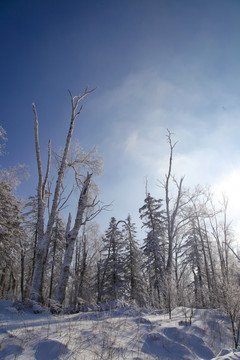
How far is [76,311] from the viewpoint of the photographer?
20.7 ft

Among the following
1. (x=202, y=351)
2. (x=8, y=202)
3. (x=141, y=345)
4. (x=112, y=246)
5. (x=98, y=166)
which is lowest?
(x=202, y=351)

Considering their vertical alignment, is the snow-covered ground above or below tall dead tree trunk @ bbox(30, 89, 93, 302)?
below

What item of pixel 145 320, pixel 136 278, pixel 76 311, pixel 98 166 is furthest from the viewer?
pixel 136 278

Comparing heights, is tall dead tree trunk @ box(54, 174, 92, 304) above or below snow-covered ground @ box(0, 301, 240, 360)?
above

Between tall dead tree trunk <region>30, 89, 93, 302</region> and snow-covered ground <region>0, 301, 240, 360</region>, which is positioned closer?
snow-covered ground <region>0, 301, 240, 360</region>

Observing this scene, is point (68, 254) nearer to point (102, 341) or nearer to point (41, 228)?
point (41, 228)

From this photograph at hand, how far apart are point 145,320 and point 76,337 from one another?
2626mm

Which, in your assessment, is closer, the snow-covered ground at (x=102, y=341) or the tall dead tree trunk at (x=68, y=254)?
the snow-covered ground at (x=102, y=341)

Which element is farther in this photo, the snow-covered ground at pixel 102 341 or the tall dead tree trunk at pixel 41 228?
the tall dead tree trunk at pixel 41 228

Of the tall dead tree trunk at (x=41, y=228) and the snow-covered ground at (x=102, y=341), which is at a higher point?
the tall dead tree trunk at (x=41, y=228)

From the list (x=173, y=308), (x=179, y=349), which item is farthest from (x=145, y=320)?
(x=173, y=308)

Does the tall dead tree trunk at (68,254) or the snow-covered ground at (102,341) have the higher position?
the tall dead tree trunk at (68,254)

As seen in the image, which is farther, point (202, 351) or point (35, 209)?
point (35, 209)

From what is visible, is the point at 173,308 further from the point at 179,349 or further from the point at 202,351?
the point at 179,349
